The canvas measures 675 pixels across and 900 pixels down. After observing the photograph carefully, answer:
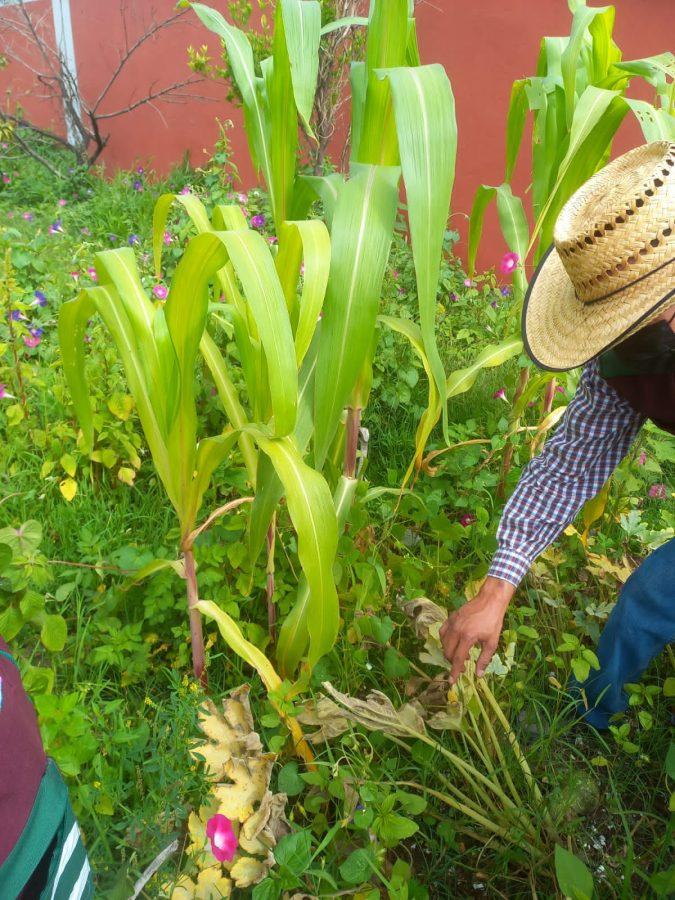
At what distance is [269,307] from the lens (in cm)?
88

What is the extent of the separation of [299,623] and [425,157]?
85 cm

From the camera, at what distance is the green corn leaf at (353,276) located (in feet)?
3.25

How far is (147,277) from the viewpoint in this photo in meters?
2.65

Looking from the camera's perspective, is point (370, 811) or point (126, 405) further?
point (126, 405)

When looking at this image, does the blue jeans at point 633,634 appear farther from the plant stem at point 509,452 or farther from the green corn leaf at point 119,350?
the green corn leaf at point 119,350

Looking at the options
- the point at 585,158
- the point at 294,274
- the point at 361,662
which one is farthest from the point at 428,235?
the point at 361,662

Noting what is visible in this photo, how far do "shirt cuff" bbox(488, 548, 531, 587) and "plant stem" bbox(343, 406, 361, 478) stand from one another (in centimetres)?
36

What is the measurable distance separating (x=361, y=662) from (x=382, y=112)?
1.05 meters

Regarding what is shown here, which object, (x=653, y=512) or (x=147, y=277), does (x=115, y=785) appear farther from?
(x=147, y=277)

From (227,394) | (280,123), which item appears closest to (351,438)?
(227,394)

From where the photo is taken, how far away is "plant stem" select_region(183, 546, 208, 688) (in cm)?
120

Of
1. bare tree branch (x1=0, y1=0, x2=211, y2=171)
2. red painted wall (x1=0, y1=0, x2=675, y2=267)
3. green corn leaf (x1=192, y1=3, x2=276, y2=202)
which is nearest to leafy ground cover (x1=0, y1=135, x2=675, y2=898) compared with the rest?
green corn leaf (x1=192, y1=3, x2=276, y2=202)

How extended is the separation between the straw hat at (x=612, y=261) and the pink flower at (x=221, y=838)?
0.89 metres

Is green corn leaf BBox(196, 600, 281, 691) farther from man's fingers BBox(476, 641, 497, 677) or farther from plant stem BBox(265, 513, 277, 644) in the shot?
man's fingers BBox(476, 641, 497, 677)
